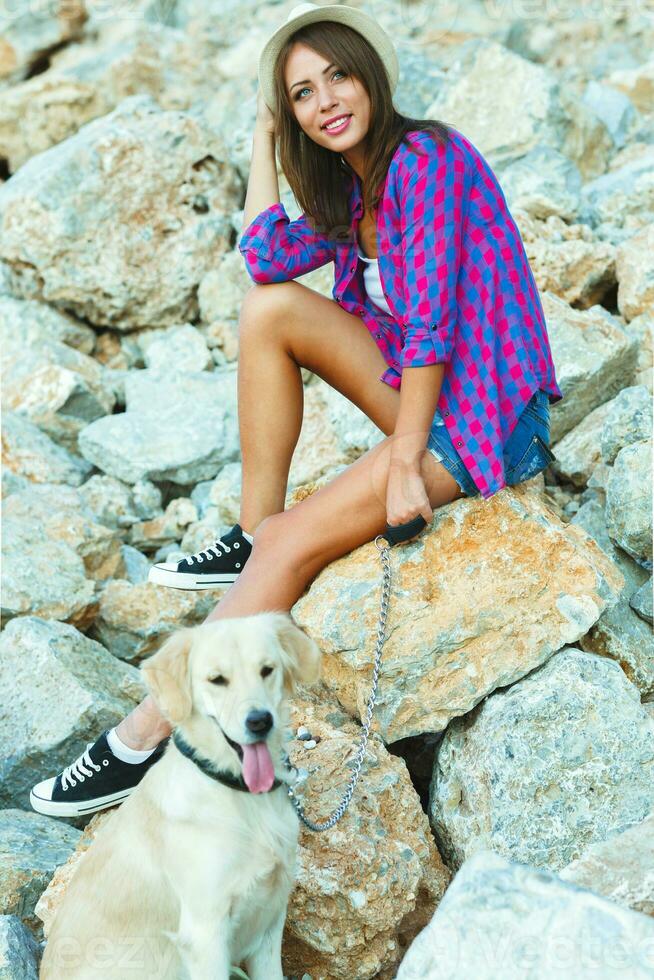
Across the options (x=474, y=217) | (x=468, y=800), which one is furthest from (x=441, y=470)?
(x=468, y=800)

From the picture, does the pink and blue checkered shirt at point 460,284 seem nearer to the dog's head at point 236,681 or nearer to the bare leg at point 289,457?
the bare leg at point 289,457

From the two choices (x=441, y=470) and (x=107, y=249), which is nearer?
(x=441, y=470)

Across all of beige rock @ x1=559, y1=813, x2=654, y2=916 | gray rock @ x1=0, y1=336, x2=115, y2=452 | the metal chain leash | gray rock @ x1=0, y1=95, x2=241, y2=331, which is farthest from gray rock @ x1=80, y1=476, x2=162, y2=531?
beige rock @ x1=559, y1=813, x2=654, y2=916

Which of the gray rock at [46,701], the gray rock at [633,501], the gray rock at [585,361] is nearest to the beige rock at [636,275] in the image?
the gray rock at [585,361]

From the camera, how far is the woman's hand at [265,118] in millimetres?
3855

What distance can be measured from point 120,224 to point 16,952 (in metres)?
5.09

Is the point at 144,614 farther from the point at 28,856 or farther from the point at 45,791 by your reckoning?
the point at 28,856

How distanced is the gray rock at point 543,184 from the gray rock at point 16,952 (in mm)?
4787

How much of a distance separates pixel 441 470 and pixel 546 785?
1.08m

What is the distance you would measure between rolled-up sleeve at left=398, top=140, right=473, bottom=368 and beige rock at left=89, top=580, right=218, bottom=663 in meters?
1.87

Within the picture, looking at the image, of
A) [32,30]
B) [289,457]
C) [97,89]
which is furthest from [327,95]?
[32,30]

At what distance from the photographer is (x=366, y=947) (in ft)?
10.0

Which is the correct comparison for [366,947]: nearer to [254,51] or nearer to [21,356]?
[21,356]

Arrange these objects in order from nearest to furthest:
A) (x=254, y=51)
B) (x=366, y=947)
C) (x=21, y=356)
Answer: (x=366, y=947), (x=21, y=356), (x=254, y=51)
